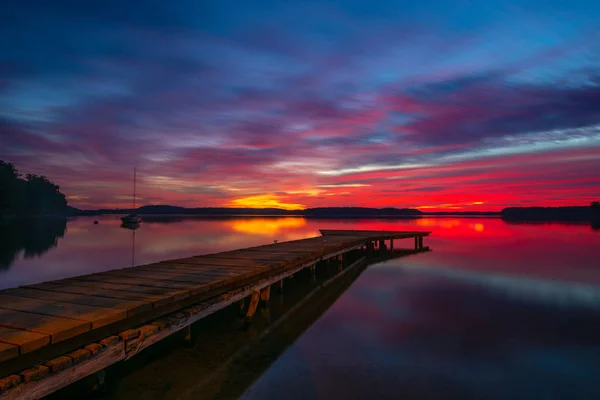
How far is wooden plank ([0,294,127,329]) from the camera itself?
5.14m

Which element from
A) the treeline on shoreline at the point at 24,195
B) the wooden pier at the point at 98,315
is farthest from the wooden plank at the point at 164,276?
the treeline on shoreline at the point at 24,195

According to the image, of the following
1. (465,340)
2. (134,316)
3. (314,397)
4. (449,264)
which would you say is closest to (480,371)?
(465,340)

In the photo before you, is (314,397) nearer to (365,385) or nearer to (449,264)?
(365,385)

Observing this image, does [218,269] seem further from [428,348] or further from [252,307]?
[428,348]

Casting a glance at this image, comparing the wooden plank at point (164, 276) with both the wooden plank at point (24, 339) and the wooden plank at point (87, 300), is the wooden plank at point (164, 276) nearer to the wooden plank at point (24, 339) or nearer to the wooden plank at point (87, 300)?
the wooden plank at point (87, 300)

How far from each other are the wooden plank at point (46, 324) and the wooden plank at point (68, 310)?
0.14 meters

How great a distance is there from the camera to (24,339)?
421 centimetres

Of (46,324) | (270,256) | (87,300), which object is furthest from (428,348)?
(46,324)

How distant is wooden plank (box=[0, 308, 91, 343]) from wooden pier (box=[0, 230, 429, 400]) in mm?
10

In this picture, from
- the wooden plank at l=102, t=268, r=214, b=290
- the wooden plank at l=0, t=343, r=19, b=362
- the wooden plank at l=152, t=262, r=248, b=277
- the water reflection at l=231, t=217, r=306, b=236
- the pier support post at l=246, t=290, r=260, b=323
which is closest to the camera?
→ the wooden plank at l=0, t=343, r=19, b=362

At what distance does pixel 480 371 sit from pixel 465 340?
199cm

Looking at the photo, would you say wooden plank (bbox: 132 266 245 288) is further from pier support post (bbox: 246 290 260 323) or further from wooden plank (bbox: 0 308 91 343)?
wooden plank (bbox: 0 308 91 343)

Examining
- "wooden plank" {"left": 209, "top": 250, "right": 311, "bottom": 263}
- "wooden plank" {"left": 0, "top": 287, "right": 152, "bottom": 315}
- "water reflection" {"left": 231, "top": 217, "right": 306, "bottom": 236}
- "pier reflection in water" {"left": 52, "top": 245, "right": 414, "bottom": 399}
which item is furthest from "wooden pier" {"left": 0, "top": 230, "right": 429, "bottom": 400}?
"water reflection" {"left": 231, "top": 217, "right": 306, "bottom": 236}

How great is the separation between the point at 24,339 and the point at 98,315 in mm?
1067
